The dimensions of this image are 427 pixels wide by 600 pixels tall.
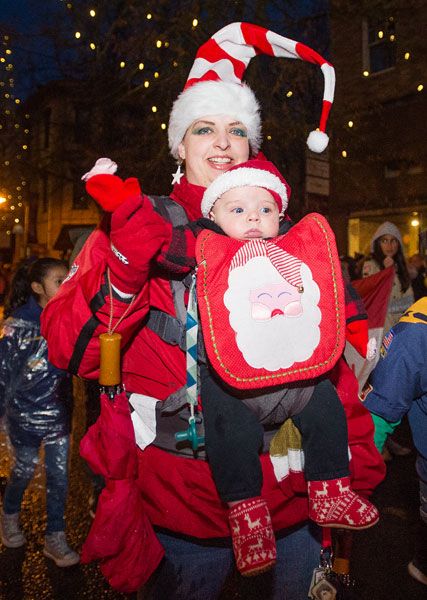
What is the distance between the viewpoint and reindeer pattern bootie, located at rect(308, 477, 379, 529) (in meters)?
1.50

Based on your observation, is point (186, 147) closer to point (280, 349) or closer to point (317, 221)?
point (317, 221)

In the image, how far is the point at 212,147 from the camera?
2051mm

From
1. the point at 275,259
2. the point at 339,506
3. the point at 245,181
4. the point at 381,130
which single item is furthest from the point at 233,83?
the point at 381,130

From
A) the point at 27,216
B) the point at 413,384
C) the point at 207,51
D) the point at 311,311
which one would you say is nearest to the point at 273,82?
the point at 207,51

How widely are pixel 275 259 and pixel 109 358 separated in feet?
1.87

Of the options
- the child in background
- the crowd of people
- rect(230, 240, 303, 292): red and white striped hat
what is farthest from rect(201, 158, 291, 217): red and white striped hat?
the child in background

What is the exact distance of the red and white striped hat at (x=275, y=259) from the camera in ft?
4.98

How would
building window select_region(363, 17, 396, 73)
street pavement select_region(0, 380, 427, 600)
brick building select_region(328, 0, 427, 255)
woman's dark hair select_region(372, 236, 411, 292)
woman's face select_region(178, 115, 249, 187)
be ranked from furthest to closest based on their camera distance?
1. building window select_region(363, 17, 396, 73)
2. brick building select_region(328, 0, 427, 255)
3. woman's dark hair select_region(372, 236, 411, 292)
4. street pavement select_region(0, 380, 427, 600)
5. woman's face select_region(178, 115, 249, 187)

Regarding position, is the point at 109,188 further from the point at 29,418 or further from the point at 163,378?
the point at 29,418

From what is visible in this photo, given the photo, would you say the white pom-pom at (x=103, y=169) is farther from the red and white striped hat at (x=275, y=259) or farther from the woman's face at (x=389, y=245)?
the woman's face at (x=389, y=245)

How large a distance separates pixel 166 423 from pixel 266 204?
83 cm

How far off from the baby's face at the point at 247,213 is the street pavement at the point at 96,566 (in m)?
1.96

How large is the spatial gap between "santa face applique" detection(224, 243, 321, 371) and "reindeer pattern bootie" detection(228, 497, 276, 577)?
430 millimetres

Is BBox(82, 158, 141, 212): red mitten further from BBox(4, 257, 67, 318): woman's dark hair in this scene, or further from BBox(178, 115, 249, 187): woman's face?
BBox(4, 257, 67, 318): woman's dark hair
